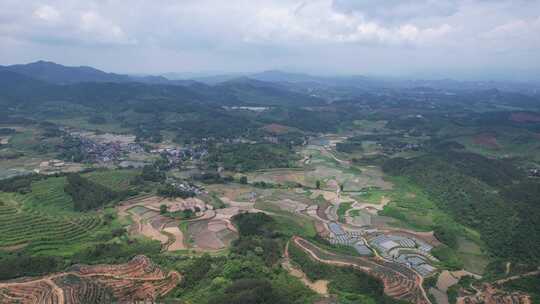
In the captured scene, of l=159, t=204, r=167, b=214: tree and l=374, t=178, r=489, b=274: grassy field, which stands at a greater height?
l=159, t=204, r=167, b=214: tree

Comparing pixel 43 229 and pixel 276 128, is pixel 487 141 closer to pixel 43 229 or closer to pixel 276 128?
pixel 276 128

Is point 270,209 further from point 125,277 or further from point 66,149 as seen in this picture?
point 66,149

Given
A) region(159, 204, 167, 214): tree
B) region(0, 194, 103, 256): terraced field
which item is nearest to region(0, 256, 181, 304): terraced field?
region(0, 194, 103, 256): terraced field

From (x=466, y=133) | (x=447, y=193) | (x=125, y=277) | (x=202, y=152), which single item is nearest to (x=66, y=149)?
(x=202, y=152)

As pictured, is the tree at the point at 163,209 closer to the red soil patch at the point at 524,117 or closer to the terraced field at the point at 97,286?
the terraced field at the point at 97,286

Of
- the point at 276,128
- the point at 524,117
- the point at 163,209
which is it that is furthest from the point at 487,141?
the point at 163,209

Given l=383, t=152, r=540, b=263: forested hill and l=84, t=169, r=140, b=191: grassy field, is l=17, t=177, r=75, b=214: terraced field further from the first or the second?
l=383, t=152, r=540, b=263: forested hill

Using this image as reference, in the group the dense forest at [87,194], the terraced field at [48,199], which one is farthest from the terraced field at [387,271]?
the terraced field at [48,199]

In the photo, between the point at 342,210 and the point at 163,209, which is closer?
the point at 163,209
